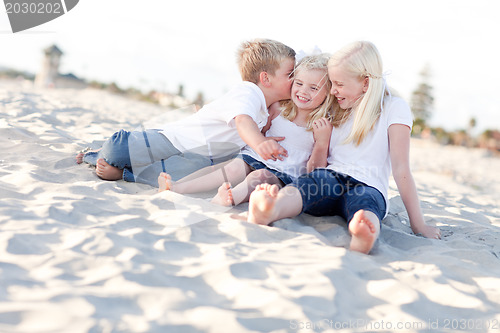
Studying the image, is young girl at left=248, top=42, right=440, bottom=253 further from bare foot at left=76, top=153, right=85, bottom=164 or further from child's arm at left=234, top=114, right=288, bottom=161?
bare foot at left=76, top=153, right=85, bottom=164

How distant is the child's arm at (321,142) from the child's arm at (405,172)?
15.1 inches

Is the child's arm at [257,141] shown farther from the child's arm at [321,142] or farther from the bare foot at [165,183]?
the bare foot at [165,183]

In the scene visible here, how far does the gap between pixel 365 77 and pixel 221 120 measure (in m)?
1.01

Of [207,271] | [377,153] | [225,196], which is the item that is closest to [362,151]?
[377,153]

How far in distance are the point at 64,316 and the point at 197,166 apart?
177 centimetres

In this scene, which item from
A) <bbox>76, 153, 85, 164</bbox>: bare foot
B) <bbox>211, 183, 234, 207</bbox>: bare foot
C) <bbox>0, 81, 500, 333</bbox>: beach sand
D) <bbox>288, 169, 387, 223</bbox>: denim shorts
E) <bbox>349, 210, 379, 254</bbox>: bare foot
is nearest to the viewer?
<bbox>0, 81, 500, 333</bbox>: beach sand

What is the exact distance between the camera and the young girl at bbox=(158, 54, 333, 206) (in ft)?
8.74

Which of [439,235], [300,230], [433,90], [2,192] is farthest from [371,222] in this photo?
[433,90]

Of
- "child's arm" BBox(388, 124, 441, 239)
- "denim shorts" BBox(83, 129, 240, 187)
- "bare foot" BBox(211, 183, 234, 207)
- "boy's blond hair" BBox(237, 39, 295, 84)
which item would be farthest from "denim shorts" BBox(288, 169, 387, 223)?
"boy's blond hair" BBox(237, 39, 295, 84)

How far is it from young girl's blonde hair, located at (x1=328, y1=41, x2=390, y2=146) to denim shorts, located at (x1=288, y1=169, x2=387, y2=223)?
0.30 metres

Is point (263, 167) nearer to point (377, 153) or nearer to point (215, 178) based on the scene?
point (215, 178)

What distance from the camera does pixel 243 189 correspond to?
2.53m

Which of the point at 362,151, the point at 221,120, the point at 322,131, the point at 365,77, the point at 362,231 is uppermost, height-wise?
the point at 365,77

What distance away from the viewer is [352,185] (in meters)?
2.46
